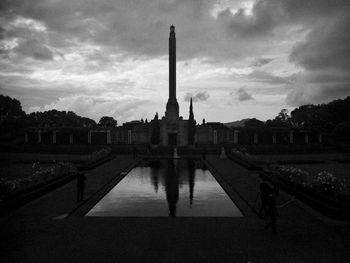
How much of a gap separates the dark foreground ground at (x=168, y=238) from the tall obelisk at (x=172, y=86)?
4318 cm

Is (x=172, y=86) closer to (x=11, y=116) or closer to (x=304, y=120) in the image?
(x=11, y=116)

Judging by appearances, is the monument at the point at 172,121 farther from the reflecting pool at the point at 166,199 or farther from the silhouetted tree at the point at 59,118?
the silhouetted tree at the point at 59,118

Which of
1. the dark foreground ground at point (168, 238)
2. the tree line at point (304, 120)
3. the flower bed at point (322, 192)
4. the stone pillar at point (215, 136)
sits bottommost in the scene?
the dark foreground ground at point (168, 238)

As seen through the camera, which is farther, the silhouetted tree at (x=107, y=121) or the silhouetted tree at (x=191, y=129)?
the silhouetted tree at (x=107, y=121)

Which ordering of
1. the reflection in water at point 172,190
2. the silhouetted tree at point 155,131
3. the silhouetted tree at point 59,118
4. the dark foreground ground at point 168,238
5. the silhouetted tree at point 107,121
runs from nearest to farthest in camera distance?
1. the dark foreground ground at point 168,238
2. the reflection in water at point 172,190
3. the silhouetted tree at point 155,131
4. the silhouetted tree at point 59,118
5. the silhouetted tree at point 107,121

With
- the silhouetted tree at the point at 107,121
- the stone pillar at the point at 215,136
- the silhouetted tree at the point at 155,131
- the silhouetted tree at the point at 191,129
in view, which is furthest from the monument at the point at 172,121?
the silhouetted tree at the point at 107,121

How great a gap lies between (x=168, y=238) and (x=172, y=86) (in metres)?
47.5

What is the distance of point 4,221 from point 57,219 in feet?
6.44

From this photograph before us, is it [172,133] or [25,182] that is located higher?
[172,133]

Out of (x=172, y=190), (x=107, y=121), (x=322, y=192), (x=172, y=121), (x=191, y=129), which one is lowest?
(x=172, y=190)

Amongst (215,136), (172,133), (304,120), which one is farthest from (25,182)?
(304,120)

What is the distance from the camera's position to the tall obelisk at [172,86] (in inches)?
2215

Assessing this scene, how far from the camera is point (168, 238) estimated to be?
35.1ft

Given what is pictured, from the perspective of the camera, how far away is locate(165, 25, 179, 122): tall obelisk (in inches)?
2215
